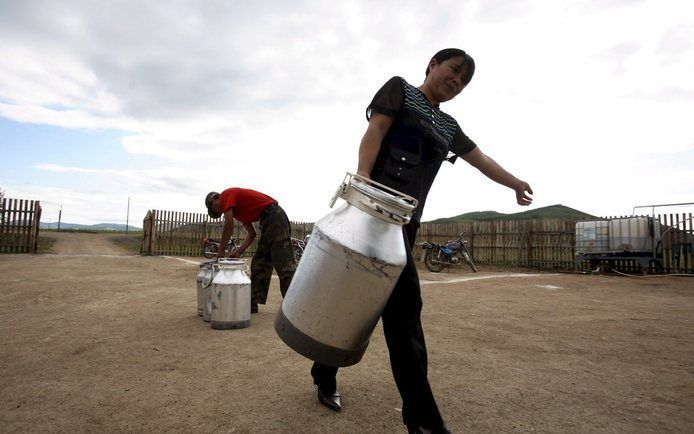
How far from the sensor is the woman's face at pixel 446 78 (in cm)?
185

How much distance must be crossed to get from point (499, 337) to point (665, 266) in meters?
11.5

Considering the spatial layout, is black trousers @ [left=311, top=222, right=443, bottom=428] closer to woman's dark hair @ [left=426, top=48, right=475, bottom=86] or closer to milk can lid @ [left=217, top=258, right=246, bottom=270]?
woman's dark hair @ [left=426, top=48, right=475, bottom=86]

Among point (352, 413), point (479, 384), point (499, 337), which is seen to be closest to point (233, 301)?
point (352, 413)

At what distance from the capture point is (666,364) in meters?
2.84

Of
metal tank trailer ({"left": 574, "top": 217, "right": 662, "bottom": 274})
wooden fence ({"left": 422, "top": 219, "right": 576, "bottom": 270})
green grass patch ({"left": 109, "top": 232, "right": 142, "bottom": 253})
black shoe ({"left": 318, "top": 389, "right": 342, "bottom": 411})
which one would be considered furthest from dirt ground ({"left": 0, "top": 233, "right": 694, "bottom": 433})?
green grass patch ({"left": 109, "top": 232, "right": 142, "bottom": 253})

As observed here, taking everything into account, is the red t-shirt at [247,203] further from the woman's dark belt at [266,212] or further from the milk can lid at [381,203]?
the milk can lid at [381,203]

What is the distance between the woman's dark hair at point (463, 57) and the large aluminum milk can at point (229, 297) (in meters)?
2.64

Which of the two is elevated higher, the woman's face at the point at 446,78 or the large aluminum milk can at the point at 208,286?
the woman's face at the point at 446,78

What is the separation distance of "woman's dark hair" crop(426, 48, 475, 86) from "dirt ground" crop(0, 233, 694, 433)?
1631mm

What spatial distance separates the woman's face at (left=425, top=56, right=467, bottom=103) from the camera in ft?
6.08

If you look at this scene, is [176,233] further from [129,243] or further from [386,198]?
[386,198]

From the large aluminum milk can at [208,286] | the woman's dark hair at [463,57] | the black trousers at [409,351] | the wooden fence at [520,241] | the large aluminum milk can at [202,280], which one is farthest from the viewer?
the wooden fence at [520,241]

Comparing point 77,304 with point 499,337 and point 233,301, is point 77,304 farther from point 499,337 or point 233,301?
point 499,337

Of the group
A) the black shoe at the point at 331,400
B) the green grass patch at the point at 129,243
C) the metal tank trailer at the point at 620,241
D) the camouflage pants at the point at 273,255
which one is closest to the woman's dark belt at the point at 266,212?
the camouflage pants at the point at 273,255
